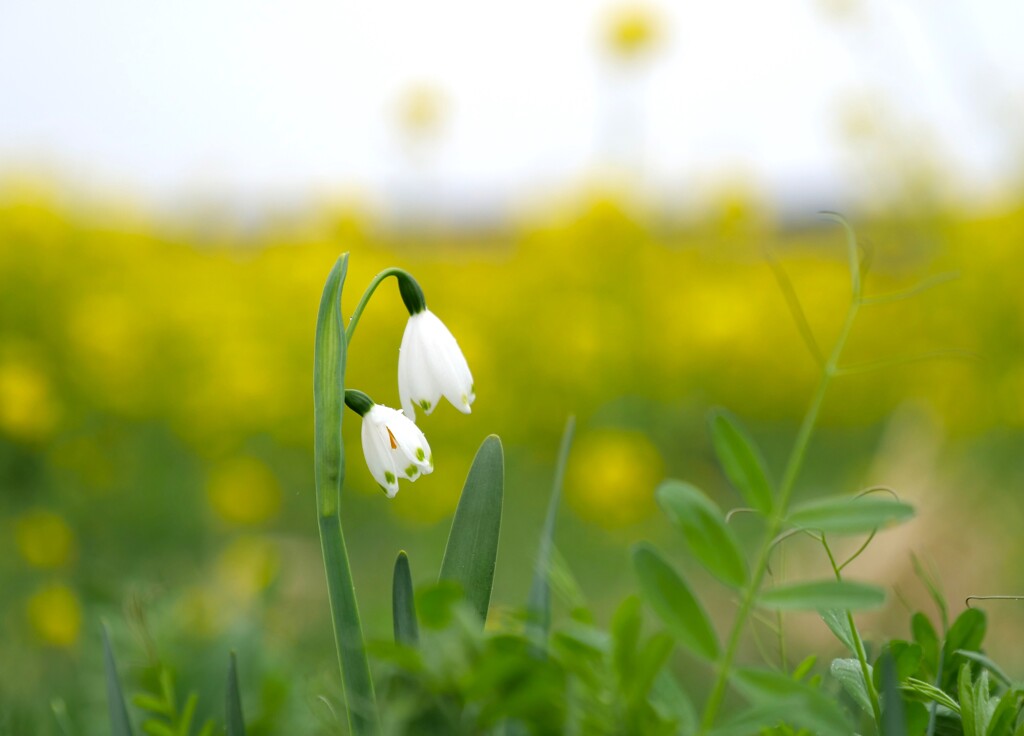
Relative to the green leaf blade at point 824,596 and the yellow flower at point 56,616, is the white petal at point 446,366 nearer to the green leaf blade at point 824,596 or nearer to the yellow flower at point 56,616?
the green leaf blade at point 824,596

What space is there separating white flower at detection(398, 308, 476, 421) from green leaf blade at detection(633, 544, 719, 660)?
0.20 meters

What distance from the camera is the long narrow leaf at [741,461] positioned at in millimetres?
264

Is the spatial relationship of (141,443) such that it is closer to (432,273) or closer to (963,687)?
(432,273)

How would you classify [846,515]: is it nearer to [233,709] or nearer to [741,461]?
[741,461]

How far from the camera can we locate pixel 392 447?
1.42 feet

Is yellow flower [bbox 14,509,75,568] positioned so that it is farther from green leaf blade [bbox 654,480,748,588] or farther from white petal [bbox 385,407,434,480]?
green leaf blade [bbox 654,480,748,588]

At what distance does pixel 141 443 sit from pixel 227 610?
183 cm

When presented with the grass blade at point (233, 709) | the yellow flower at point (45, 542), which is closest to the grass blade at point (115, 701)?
the grass blade at point (233, 709)

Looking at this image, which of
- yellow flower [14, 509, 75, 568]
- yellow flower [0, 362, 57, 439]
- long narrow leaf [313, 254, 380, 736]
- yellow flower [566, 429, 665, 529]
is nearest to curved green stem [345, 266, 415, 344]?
long narrow leaf [313, 254, 380, 736]

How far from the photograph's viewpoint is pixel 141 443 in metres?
2.44

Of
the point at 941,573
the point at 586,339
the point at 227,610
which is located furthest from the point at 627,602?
the point at 586,339

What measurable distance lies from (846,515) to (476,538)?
0.14 metres

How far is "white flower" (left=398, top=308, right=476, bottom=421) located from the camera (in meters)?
0.44

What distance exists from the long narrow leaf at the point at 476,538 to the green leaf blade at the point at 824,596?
0.38 ft
